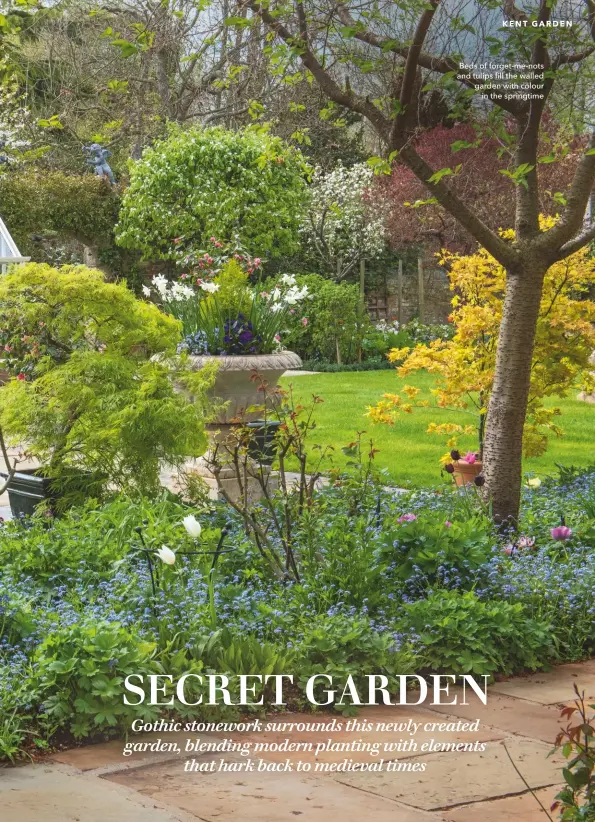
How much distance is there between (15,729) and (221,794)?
0.68 meters

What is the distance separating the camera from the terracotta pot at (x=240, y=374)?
685 centimetres

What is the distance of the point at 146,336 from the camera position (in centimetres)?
565

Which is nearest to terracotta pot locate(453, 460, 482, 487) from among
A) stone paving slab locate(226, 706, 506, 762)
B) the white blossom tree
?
stone paving slab locate(226, 706, 506, 762)

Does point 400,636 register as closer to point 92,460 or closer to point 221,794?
point 221,794

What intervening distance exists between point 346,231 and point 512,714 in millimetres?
15933

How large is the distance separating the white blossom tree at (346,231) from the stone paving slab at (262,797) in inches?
626

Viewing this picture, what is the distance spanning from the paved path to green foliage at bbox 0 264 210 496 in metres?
2.49

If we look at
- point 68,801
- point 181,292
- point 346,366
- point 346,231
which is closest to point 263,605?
point 68,801

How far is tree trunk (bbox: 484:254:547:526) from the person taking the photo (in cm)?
512

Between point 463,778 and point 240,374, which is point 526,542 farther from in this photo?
point 240,374

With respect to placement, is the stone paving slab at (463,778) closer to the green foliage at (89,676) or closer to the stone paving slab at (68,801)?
the stone paving slab at (68,801)

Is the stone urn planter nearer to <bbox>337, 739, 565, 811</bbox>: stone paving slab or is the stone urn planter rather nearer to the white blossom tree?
<bbox>337, 739, 565, 811</bbox>: stone paving slab

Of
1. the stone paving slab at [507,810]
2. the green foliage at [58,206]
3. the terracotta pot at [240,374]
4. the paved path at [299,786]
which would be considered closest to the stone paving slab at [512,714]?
the paved path at [299,786]

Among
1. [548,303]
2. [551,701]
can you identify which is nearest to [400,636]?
[551,701]
